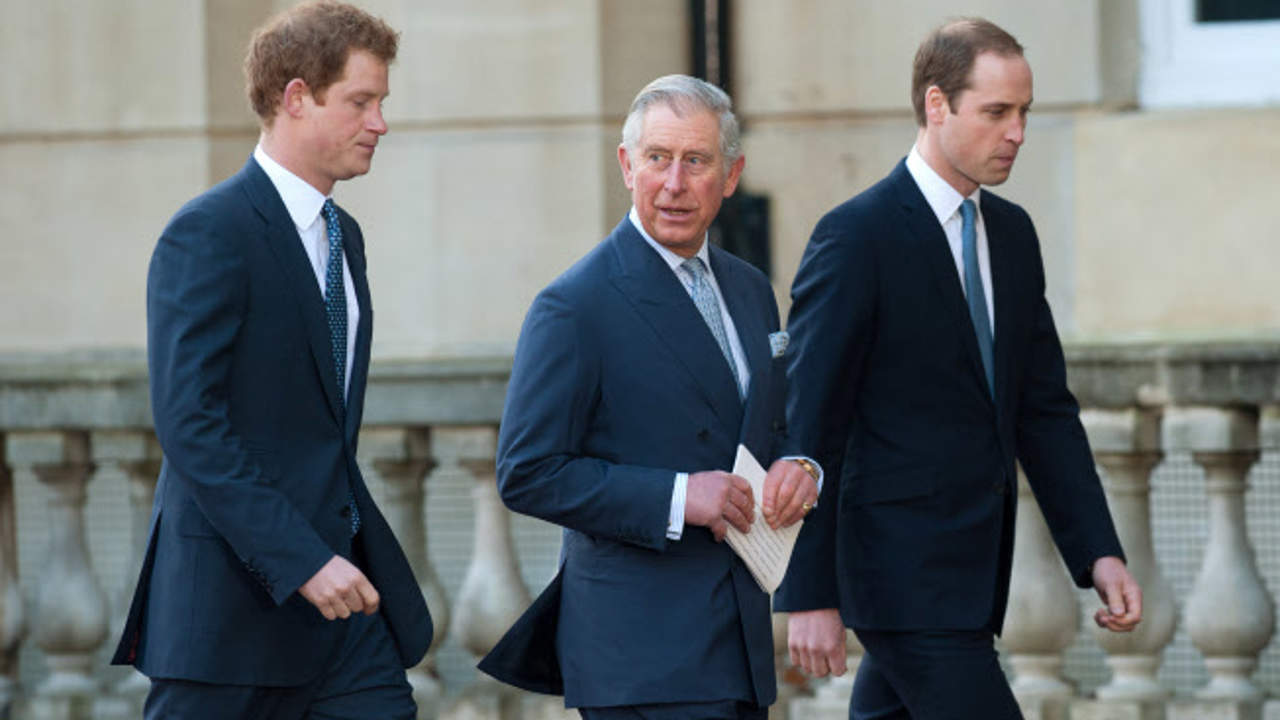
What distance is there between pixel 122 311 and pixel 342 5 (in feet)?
13.1

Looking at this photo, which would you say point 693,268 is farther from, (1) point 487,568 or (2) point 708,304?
(1) point 487,568

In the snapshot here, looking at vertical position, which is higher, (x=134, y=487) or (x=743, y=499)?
(x=743, y=499)

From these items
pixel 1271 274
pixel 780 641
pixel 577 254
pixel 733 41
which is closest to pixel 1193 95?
pixel 1271 274

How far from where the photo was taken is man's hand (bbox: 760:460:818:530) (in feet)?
13.5

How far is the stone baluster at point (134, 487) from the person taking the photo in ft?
20.3

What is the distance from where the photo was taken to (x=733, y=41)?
26.2 feet

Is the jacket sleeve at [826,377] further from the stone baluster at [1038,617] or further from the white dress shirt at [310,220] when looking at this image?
the stone baluster at [1038,617]

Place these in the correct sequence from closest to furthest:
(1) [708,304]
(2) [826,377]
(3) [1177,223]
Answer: (1) [708,304] → (2) [826,377] → (3) [1177,223]

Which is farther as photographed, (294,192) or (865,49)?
(865,49)

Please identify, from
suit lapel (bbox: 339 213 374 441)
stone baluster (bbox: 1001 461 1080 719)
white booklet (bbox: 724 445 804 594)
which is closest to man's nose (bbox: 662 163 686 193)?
white booklet (bbox: 724 445 804 594)

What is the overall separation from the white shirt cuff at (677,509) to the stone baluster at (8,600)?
2.88 metres

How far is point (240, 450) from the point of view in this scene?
396 centimetres

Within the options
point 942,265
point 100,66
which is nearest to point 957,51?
point 942,265

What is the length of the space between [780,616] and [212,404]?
2.36 meters
